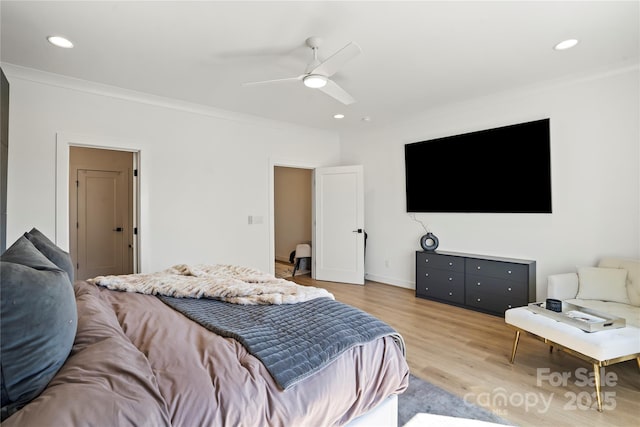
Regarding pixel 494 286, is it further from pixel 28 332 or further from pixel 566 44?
pixel 28 332

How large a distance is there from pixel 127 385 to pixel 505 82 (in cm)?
413

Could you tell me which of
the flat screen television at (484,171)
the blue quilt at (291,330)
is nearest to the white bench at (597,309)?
the flat screen television at (484,171)

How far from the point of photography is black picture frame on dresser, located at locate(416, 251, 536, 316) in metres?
3.55

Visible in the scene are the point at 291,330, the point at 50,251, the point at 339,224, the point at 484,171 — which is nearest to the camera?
the point at 291,330

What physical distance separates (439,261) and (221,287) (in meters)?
3.10

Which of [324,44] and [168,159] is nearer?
[324,44]

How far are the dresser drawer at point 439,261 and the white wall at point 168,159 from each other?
219 centimetres

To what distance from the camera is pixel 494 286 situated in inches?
146

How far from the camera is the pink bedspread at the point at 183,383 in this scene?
33.6 inches

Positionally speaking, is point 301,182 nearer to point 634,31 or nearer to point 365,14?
point 365,14

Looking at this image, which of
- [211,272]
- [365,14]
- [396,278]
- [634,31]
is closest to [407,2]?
[365,14]

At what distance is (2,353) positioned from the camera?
2.75 feet

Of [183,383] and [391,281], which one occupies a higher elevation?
[183,383]

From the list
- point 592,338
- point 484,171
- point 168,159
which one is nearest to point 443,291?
point 484,171
